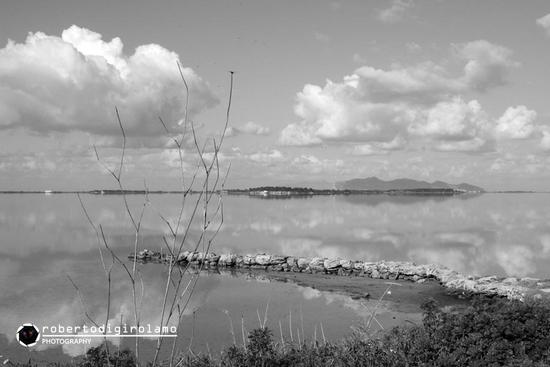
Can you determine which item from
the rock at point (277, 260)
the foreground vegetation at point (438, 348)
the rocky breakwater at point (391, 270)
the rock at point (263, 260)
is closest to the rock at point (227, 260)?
the rocky breakwater at point (391, 270)

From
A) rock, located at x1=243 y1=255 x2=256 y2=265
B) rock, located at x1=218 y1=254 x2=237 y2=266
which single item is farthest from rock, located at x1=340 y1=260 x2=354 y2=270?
rock, located at x1=218 y1=254 x2=237 y2=266

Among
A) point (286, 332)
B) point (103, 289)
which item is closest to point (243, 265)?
point (103, 289)

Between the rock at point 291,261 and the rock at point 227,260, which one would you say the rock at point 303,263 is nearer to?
the rock at point 291,261

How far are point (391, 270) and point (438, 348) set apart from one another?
19177mm

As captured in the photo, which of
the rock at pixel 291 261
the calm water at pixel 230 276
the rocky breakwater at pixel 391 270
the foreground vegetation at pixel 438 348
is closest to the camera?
the foreground vegetation at pixel 438 348

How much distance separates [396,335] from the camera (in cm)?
803

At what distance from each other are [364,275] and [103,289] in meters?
13.1

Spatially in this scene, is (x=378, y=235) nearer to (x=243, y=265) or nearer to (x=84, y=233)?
(x=243, y=265)

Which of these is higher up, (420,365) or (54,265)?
(420,365)

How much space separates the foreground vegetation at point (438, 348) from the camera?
265 inches

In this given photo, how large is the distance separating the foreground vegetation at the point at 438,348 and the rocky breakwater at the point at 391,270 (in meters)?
12.7

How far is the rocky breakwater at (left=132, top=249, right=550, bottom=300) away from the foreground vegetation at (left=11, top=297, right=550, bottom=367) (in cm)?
1266

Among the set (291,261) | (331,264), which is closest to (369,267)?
(331,264)

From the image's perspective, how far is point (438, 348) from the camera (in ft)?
23.9
